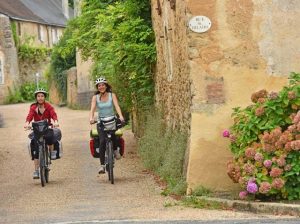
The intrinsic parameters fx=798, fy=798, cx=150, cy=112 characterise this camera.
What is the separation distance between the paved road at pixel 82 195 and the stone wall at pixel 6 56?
3344cm

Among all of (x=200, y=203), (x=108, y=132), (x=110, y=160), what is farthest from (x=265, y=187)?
(x=108, y=132)

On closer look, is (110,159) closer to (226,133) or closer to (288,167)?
(226,133)

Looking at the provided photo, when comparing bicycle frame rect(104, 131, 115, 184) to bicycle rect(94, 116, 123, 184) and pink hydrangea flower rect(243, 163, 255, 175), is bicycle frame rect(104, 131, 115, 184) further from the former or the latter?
pink hydrangea flower rect(243, 163, 255, 175)

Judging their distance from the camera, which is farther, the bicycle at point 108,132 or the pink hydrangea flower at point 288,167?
the bicycle at point 108,132

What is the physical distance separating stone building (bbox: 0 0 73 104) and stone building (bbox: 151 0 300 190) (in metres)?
43.0

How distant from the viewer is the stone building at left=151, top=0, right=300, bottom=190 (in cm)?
1184

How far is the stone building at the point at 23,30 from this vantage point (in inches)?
2128

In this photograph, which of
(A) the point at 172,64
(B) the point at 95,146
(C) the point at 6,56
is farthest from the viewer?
(C) the point at 6,56

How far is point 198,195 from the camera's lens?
37.7 feet

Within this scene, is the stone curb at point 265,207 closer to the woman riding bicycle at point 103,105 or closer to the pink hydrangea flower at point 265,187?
the pink hydrangea flower at point 265,187

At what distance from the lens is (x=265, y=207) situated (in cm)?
997

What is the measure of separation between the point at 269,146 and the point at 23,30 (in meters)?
49.8

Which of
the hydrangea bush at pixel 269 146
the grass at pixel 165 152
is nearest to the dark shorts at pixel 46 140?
the grass at pixel 165 152

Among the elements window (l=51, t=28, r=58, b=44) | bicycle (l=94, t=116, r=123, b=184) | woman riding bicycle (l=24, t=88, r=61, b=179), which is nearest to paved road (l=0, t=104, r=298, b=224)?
bicycle (l=94, t=116, r=123, b=184)
